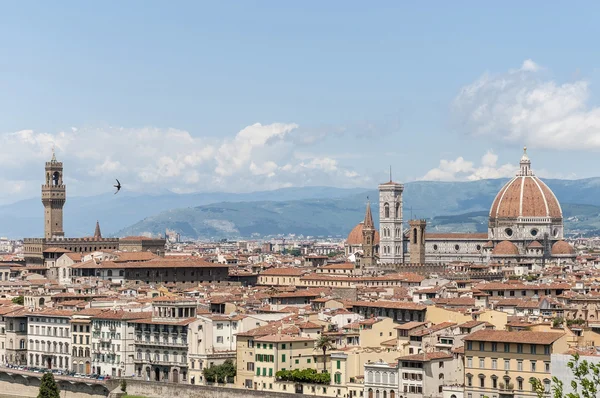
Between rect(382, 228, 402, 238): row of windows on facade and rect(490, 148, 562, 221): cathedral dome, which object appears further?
rect(490, 148, 562, 221): cathedral dome

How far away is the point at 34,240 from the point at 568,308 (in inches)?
3081

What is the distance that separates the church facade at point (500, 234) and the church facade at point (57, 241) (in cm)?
2544

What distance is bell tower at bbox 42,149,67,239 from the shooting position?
5782 inches

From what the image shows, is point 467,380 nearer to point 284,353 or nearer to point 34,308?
point 284,353

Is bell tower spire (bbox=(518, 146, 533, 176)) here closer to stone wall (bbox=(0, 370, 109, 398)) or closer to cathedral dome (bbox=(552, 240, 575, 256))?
cathedral dome (bbox=(552, 240, 575, 256))

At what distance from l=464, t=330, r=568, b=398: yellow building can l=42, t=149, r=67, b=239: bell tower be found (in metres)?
97.0

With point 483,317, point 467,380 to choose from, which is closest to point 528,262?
point 483,317

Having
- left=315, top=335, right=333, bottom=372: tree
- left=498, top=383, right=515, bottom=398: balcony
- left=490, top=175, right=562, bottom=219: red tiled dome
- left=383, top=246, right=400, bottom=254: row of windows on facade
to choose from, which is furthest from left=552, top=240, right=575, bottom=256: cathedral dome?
left=498, top=383, right=515, bottom=398: balcony

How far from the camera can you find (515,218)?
15512cm

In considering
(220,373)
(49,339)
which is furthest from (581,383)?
(49,339)

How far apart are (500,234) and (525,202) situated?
14.9ft

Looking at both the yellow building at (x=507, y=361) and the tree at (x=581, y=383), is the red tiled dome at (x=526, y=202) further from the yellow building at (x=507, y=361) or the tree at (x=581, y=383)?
the tree at (x=581, y=383)

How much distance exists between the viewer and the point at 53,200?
148 metres

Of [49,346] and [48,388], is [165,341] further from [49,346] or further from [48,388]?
[49,346]
